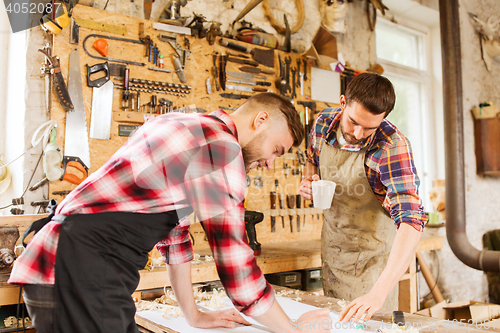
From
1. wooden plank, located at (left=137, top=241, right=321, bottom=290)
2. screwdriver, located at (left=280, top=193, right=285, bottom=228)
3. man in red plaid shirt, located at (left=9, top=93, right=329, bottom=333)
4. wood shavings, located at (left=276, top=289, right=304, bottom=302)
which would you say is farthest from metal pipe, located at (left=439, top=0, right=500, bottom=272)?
man in red plaid shirt, located at (left=9, top=93, right=329, bottom=333)

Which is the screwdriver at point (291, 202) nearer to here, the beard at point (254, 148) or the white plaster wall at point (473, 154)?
the beard at point (254, 148)

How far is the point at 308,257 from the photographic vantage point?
2820mm

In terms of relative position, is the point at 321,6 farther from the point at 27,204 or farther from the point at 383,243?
the point at 27,204

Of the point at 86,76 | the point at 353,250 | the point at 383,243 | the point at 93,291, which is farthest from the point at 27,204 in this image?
the point at 383,243

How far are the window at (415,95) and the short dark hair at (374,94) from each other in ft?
11.7

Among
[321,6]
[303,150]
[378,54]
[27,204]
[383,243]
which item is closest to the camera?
[383,243]

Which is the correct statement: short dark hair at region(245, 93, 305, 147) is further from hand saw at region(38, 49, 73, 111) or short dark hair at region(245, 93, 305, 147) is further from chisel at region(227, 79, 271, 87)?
chisel at region(227, 79, 271, 87)

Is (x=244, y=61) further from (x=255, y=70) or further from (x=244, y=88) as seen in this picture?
(x=244, y=88)

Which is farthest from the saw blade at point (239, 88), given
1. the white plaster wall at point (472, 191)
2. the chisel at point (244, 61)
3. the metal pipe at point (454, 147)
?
the white plaster wall at point (472, 191)

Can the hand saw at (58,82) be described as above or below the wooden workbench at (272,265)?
above

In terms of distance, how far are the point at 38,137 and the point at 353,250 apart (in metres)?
2.25

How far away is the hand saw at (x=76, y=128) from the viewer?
268cm

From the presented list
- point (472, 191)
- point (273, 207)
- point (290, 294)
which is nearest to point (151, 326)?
point (290, 294)

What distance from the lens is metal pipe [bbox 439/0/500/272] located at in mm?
3734
